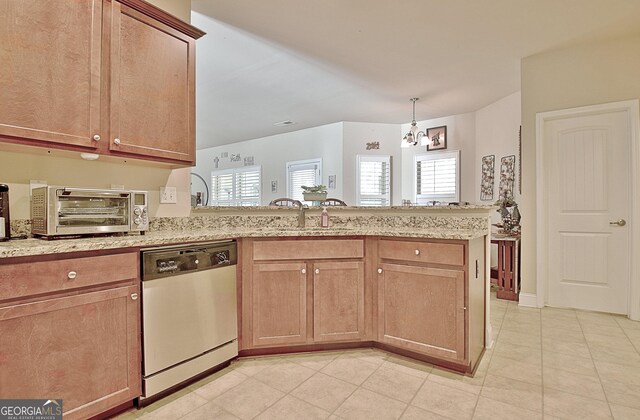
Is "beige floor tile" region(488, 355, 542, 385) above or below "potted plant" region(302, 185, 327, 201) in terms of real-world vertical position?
below

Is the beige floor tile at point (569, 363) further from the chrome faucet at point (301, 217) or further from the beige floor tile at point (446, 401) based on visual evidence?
the chrome faucet at point (301, 217)

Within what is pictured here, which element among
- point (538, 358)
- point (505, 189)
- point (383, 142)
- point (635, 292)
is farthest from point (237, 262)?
point (383, 142)

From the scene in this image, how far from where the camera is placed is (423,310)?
2.05 m

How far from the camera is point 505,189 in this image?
4.67m

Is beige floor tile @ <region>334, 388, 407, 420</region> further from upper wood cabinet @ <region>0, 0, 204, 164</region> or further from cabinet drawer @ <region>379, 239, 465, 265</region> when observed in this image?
upper wood cabinet @ <region>0, 0, 204, 164</region>

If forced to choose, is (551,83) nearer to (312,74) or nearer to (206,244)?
(312,74)

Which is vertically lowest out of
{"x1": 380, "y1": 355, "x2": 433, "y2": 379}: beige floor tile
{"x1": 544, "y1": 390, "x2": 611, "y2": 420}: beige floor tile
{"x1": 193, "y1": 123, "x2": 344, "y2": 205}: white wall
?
{"x1": 380, "y1": 355, "x2": 433, "y2": 379}: beige floor tile

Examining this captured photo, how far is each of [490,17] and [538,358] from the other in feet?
8.95

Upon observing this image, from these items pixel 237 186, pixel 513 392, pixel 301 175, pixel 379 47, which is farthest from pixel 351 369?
pixel 237 186

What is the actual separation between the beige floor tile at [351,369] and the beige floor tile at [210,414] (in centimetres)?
64

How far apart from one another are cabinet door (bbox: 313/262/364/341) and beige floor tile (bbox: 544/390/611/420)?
108 cm

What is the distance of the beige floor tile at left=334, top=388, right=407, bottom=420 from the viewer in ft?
5.23

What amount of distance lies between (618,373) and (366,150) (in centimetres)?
496

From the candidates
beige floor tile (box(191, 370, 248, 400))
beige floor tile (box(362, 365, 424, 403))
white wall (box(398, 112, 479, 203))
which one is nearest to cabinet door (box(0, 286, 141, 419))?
beige floor tile (box(191, 370, 248, 400))
